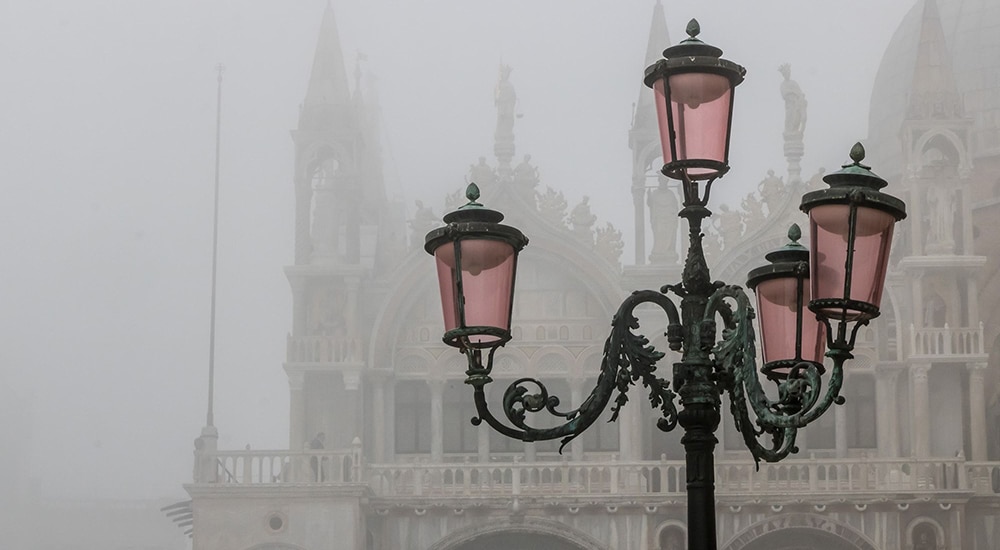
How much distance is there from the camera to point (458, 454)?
36.4 metres

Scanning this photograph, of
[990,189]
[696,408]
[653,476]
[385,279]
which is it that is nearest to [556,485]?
[653,476]

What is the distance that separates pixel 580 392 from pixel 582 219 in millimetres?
3245

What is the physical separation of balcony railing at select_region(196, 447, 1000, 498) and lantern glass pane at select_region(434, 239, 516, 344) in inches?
940

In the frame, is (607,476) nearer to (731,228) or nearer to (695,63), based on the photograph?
(731,228)

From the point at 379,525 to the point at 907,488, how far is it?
940 centimetres

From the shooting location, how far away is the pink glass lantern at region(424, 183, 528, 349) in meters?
10.5

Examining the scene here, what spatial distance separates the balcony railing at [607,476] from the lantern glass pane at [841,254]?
24.8 metres

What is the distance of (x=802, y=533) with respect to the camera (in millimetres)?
34719

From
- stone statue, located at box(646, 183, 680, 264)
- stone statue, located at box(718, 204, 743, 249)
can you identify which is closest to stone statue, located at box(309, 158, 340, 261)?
stone statue, located at box(646, 183, 680, 264)

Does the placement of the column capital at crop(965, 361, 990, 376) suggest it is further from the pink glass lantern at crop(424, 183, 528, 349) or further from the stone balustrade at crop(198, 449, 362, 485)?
the pink glass lantern at crop(424, 183, 528, 349)

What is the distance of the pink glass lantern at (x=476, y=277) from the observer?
10461mm

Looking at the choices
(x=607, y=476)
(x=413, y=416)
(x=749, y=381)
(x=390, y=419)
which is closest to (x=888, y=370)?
(x=607, y=476)

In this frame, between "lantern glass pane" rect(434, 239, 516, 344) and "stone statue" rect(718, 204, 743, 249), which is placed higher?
"stone statue" rect(718, 204, 743, 249)

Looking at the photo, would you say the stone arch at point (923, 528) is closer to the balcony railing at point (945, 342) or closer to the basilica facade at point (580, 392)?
the basilica facade at point (580, 392)
